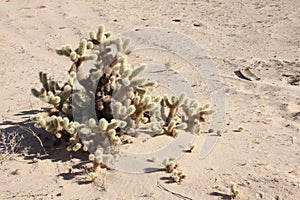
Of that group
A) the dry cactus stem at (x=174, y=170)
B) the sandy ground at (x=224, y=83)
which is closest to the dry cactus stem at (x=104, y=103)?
the dry cactus stem at (x=174, y=170)

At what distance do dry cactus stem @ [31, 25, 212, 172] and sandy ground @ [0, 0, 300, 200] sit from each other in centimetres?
22

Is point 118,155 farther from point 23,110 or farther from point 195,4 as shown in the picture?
point 195,4

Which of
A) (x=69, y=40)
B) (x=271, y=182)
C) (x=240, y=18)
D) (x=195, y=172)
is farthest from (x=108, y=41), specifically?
(x=240, y=18)

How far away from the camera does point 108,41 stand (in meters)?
3.51

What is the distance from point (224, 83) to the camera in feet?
16.5

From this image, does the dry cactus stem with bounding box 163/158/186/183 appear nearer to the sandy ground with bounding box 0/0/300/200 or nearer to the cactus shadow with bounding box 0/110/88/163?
the sandy ground with bounding box 0/0/300/200

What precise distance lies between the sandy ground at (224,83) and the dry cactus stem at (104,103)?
22 cm

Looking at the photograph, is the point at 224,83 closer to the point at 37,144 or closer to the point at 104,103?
the point at 104,103

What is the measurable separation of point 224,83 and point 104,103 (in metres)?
1.84

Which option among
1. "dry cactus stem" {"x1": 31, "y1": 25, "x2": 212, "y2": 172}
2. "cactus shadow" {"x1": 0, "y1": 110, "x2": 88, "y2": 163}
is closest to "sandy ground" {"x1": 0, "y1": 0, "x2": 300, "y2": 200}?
"cactus shadow" {"x1": 0, "y1": 110, "x2": 88, "y2": 163}

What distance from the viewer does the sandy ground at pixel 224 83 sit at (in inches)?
127

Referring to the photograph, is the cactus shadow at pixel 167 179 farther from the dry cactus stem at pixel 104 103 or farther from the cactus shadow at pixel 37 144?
the cactus shadow at pixel 37 144

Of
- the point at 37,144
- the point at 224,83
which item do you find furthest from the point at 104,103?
the point at 224,83

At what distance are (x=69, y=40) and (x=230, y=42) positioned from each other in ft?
7.50
